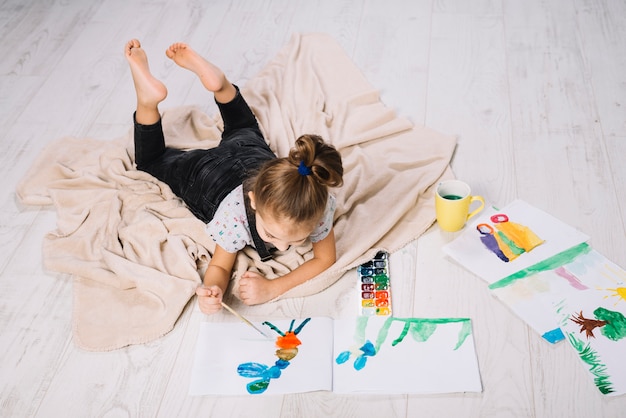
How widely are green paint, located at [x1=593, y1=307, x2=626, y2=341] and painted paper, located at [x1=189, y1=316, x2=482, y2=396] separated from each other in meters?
0.25

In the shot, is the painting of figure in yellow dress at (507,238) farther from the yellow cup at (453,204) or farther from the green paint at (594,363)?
the green paint at (594,363)

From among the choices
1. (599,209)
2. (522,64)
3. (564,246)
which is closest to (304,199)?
(564,246)

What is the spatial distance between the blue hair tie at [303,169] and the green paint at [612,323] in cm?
63

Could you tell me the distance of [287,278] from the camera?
139cm

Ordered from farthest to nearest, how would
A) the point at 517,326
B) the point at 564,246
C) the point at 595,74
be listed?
the point at 595,74 < the point at 564,246 < the point at 517,326

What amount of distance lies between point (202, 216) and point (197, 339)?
0.32 meters

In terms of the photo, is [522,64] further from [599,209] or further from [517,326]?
[517,326]

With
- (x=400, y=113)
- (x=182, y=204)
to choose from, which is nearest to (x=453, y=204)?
(x=400, y=113)

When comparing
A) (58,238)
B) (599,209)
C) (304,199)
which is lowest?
(58,238)

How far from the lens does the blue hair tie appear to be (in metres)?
1.14

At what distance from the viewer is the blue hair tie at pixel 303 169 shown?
114 centimetres

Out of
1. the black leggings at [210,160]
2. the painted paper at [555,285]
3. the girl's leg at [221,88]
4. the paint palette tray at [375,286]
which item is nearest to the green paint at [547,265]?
the painted paper at [555,285]

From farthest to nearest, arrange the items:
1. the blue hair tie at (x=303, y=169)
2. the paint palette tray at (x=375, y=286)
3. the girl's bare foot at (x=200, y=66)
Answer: the girl's bare foot at (x=200, y=66)
the paint palette tray at (x=375, y=286)
the blue hair tie at (x=303, y=169)

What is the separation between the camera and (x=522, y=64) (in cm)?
200
